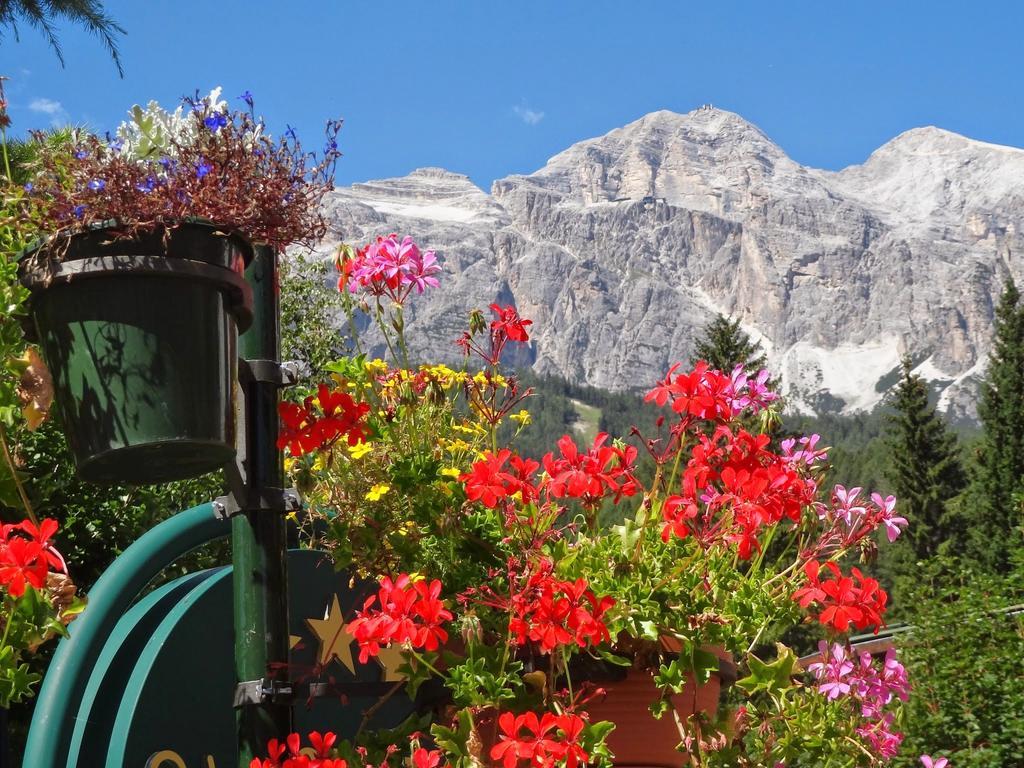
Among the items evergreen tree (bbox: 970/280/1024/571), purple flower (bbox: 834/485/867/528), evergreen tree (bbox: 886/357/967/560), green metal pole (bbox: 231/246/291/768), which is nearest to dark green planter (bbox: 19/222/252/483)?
green metal pole (bbox: 231/246/291/768)

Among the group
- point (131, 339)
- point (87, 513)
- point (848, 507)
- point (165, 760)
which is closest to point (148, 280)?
point (131, 339)

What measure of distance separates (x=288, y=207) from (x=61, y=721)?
865mm

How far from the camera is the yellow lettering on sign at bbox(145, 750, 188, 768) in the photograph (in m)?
1.82

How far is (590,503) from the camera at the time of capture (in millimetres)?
1757

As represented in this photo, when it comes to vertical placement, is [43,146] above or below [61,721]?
above

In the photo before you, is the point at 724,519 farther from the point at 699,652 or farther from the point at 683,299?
the point at 683,299

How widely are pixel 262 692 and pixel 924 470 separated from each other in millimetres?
42564

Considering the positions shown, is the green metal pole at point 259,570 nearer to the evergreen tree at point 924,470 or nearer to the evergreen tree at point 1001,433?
the evergreen tree at point 1001,433

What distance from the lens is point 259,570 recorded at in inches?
60.2

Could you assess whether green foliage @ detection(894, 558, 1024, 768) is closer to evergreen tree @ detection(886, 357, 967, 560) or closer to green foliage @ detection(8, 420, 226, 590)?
green foliage @ detection(8, 420, 226, 590)

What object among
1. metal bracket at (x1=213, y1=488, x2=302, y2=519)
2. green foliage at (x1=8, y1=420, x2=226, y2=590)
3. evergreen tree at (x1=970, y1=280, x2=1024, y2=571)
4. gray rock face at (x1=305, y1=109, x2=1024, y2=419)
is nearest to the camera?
metal bracket at (x1=213, y1=488, x2=302, y2=519)

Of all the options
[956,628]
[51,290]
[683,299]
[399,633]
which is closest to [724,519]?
[399,633]

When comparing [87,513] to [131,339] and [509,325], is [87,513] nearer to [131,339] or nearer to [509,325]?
[509,325]

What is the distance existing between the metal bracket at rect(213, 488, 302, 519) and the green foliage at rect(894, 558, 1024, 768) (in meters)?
8.44
